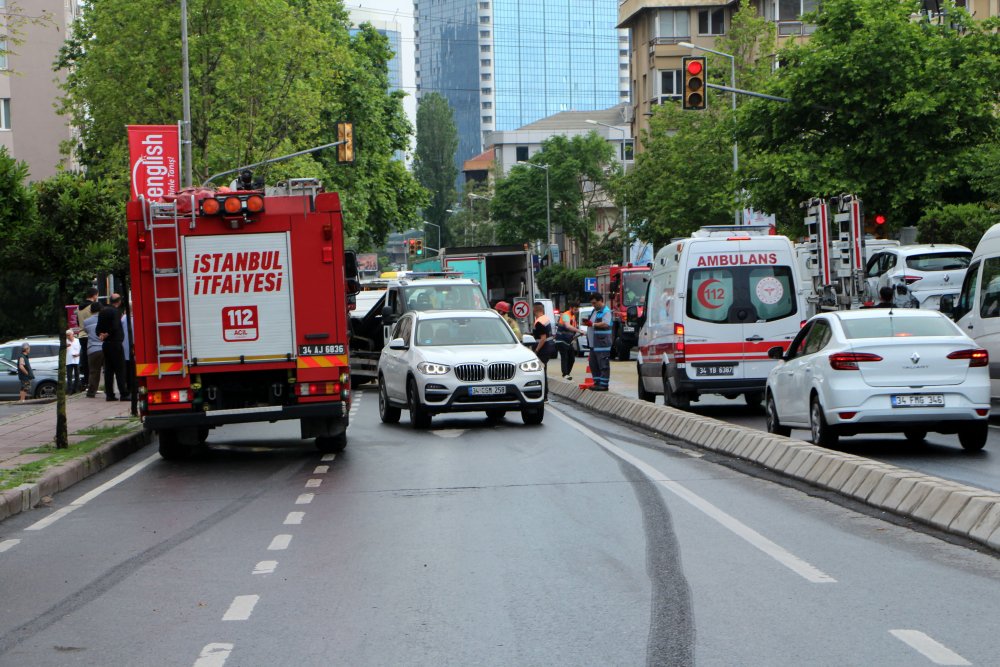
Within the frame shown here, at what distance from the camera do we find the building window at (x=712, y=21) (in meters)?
94.2

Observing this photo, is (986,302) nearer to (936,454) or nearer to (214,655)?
(936,454)

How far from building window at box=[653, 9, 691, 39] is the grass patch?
75597 mm

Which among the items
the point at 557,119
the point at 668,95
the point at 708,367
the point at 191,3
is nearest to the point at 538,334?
the point at 708,367

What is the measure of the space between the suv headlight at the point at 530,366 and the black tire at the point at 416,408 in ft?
4.97

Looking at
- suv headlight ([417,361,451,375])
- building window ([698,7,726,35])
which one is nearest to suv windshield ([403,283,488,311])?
suv headlight ([417,361,451,375])

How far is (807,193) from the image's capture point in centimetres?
4350

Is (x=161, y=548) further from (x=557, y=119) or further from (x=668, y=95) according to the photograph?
(x=557, y=119)

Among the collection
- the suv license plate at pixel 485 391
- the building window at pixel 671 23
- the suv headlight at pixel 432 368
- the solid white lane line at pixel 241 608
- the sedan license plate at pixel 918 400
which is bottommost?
the solid white lane line at pixel 241 608

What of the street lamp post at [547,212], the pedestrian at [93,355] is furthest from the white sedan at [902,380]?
the street lamp post at [547,212]

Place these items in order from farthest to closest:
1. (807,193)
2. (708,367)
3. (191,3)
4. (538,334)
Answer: (191,3) → (807,193) → (538,334) → (708,367)

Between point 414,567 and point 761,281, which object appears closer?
point 414,567

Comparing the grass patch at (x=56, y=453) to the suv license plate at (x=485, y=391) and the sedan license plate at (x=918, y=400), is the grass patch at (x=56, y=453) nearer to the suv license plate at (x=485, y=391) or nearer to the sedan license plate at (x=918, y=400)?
the suv license plate at (x=485, y=391)

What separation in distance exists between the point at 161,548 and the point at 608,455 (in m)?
7.03

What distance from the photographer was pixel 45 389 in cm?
4012
